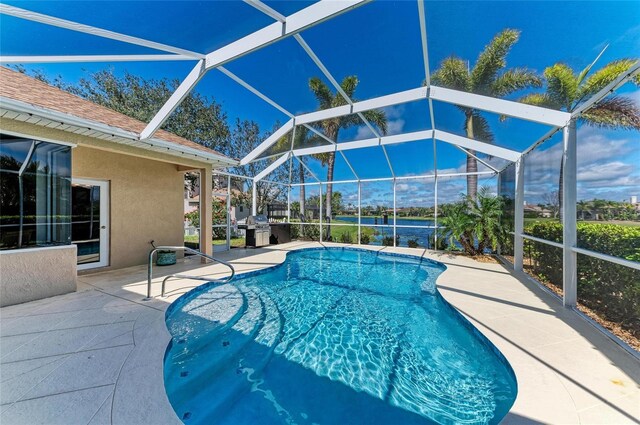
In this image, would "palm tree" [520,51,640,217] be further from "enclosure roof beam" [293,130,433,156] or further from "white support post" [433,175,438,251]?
"white support post" [433,175,438,251]

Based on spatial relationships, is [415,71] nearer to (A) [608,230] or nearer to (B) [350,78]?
(B) [350,78]

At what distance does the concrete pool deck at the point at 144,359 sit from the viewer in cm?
213

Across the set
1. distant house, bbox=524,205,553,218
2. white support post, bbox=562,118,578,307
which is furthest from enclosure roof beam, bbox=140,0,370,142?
distant house, bbox=524,205,553,218

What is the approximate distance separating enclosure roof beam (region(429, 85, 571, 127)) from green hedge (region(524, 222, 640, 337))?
2.08 meters

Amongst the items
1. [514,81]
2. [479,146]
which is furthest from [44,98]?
[479,146]

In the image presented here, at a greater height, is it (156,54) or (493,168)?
(156,54)

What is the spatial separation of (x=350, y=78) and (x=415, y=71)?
153 centimetres

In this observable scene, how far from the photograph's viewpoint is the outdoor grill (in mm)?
11719

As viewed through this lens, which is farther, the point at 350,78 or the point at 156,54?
the point at 350,78

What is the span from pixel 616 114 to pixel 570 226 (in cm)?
186

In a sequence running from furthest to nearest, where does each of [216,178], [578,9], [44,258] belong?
[216,178], [44,258], [578,9]

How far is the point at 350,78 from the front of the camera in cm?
634

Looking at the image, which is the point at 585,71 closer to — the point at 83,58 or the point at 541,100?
the point at 541,100

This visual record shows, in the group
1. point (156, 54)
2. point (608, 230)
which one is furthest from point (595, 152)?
point (156, 54)
